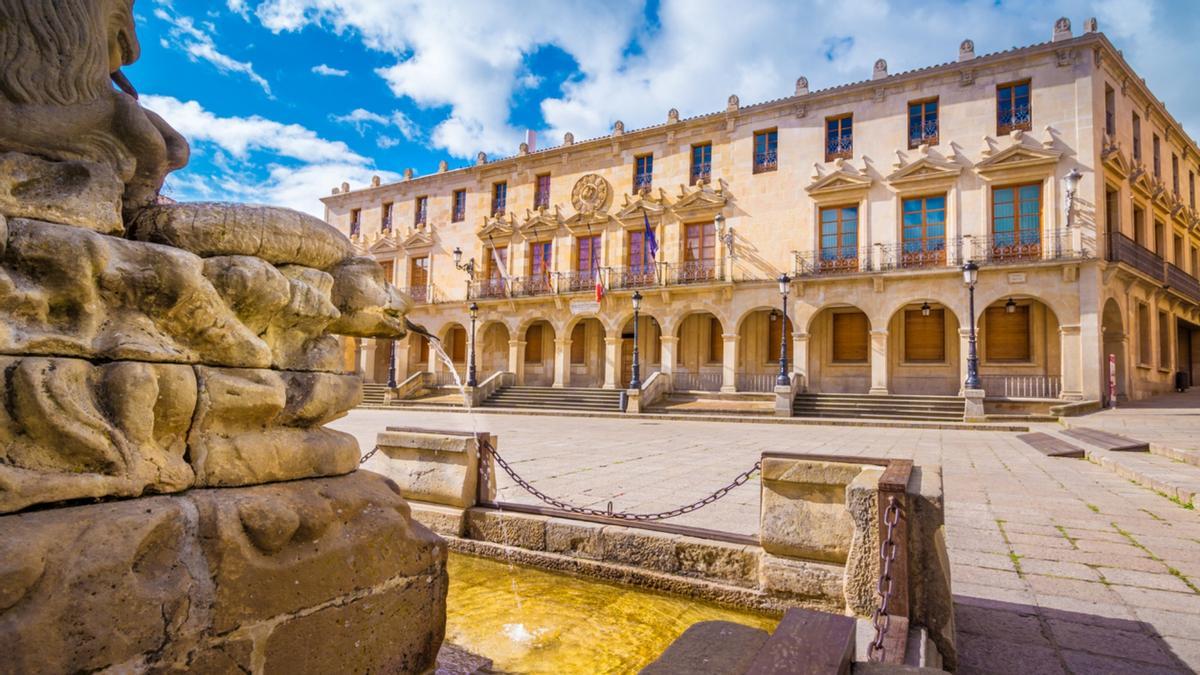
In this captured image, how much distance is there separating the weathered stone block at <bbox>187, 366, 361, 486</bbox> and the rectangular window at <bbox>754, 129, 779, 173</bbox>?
71.7 feet

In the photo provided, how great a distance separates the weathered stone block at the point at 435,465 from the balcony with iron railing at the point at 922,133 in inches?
780

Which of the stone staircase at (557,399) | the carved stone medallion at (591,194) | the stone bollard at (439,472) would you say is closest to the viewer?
the stone bollard at (439,472)

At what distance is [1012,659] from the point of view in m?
2.81

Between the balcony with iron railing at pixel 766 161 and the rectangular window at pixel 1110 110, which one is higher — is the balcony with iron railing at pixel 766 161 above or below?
below

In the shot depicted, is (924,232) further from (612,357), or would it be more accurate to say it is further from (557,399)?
(557,399)

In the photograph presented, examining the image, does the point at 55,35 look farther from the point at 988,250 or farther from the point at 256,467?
the point at 988,250

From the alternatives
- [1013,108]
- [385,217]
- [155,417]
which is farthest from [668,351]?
[155,417]

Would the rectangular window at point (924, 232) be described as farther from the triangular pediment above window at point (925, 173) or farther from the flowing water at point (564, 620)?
the flowing water at point (564, 620)

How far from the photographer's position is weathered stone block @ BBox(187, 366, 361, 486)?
2.19 metres

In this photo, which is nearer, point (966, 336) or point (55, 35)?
point (55, 35)

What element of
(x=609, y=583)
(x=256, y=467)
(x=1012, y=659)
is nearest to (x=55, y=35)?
(x=256, y=467)

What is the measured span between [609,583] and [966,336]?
1769cm

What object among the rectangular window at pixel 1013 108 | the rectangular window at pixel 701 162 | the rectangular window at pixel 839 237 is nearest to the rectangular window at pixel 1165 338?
the rectangular window at pixel 1013 108

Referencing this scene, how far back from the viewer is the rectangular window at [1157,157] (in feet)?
74.1
